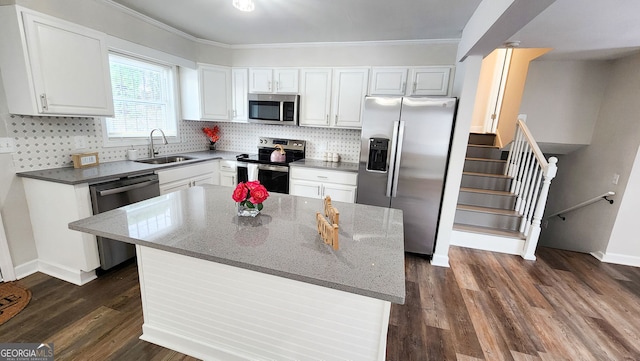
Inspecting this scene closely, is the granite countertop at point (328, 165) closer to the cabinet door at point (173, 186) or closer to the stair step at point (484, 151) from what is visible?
the cabinet door at point (173, 186)

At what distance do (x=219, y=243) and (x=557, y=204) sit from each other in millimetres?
5038

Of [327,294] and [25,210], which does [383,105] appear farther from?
[25,210]

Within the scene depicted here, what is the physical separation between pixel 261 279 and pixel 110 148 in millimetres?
2604

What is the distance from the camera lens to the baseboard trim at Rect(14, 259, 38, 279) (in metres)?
2.24

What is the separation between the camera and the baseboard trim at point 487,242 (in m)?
3.19

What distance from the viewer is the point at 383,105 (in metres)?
2.77

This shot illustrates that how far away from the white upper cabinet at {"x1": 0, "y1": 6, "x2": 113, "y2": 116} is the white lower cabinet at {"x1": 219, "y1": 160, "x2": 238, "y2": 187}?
1.60m

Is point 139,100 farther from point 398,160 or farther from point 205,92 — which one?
point 398,160

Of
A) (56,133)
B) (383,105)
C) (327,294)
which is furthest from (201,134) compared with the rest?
(327,294)

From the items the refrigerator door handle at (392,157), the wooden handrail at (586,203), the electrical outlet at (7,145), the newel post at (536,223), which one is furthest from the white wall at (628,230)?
the electrical outlet at (7,145)

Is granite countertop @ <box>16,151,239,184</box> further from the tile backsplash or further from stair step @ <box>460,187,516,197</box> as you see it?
stair step @ <box>460,187,516,197</box>

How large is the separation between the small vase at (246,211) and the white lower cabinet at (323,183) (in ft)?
5.98

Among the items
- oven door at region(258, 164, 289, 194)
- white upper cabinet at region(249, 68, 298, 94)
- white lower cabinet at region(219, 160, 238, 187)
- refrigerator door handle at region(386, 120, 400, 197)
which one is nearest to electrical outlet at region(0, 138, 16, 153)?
white lower cabinet at region(219, 160, 238, 187)

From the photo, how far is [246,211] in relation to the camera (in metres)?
1.57
